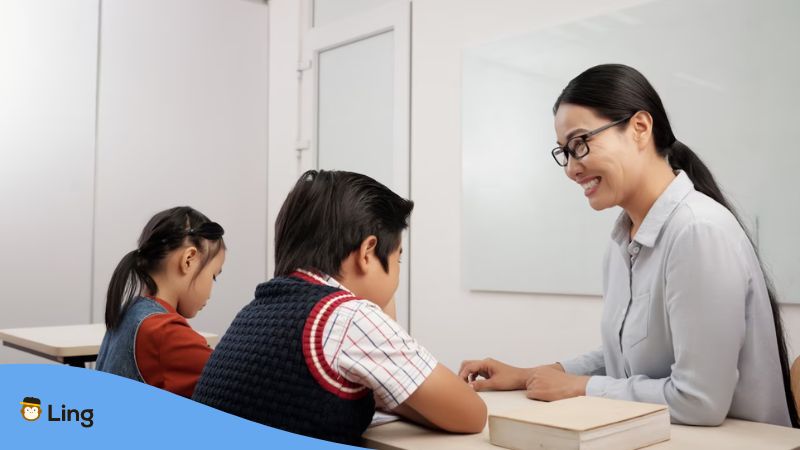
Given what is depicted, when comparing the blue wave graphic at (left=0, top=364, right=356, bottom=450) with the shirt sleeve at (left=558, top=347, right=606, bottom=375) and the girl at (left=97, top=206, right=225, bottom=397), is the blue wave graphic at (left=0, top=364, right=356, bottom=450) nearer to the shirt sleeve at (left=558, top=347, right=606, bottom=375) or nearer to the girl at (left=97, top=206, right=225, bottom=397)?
the girl at (left=97, top=206, right=225, bottom=397)

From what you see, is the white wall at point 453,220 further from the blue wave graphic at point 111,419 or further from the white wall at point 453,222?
the blue wave graphic at point 111,419

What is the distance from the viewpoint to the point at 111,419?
123 cm

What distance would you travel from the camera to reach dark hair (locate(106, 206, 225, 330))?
179 centimetres

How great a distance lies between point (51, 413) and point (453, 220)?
2.60 metres

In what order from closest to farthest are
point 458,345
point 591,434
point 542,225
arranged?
point 591,434, point 542,225, point 458,345

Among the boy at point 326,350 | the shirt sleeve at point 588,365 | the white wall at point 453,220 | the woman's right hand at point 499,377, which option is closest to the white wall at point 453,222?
the white wall at point 453,220

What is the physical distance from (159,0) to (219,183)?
121 cm

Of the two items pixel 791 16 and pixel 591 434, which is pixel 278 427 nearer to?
pixel 591 434

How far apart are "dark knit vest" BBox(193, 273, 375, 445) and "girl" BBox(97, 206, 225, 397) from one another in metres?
0.59

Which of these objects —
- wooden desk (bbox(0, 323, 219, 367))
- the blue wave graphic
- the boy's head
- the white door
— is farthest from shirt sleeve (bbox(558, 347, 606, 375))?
the white door

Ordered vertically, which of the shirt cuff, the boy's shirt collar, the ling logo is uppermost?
the boy's shirt collar

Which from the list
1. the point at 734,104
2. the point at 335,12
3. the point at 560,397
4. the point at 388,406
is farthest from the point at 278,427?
the point at 335,12

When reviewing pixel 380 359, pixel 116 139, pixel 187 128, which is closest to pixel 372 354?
pixel 380 359

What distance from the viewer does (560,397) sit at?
1.34 m
